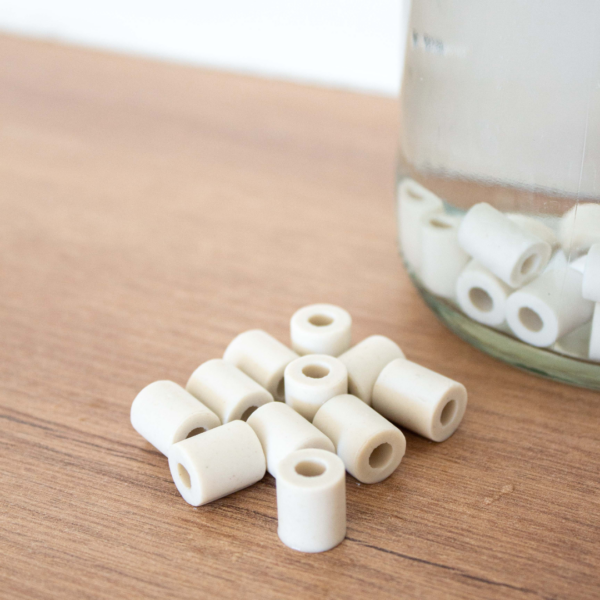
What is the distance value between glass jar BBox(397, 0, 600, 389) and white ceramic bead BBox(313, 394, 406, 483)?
123 mm

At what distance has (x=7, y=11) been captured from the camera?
1.37 m

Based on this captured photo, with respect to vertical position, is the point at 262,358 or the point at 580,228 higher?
the point at 580,228

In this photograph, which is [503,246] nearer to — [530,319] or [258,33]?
[530,319]

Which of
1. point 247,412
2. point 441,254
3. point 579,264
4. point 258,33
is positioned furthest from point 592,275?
point 258,33

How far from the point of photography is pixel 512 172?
493 mm

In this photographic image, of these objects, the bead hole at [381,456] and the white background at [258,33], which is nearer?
the bead hole at [381,456]

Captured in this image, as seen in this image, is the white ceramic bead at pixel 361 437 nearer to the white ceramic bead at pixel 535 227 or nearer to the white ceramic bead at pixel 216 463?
the white ceramic bead at pixel 216 463

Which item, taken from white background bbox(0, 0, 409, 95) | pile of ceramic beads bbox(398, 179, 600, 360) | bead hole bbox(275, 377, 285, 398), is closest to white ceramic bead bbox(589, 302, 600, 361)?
pile of ceramic beads bbox(398, 179, 600, 360)

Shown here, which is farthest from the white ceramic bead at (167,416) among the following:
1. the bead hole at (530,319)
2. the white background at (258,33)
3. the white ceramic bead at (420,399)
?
the white background at (258,33)

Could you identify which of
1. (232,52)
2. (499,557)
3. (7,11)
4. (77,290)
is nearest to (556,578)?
(499,557)

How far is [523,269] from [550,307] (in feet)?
0.10

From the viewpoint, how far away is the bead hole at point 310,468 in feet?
1.40

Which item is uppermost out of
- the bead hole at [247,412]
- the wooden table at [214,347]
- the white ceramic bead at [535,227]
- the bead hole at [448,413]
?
the white ceramic bead at [535,227]

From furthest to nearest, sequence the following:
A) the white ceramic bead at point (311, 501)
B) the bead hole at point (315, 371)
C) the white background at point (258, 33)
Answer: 1. the white background at point (258, 33)
2. the bead hole at point (315, 371)
3. the white ceramic bead at point (311, 501)
